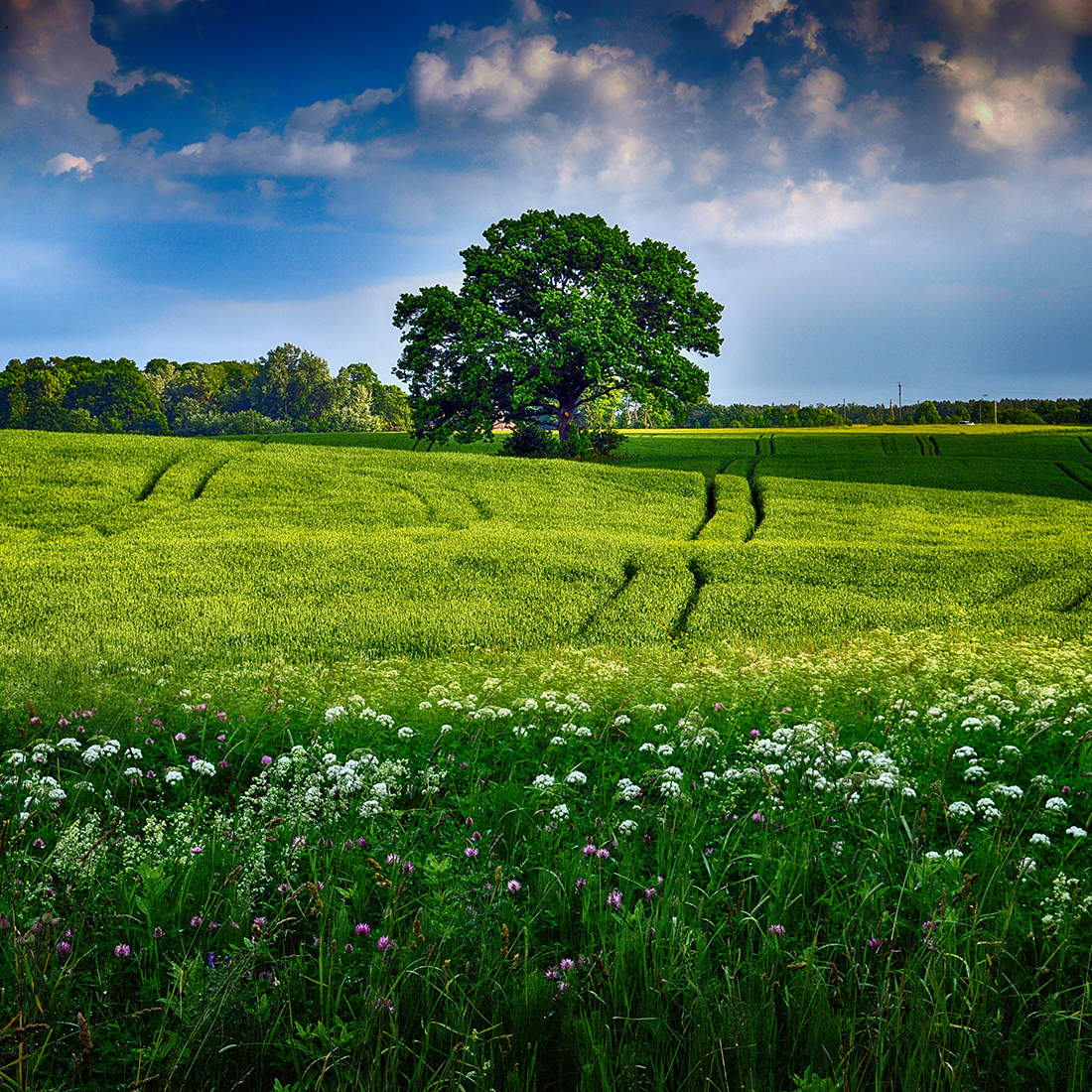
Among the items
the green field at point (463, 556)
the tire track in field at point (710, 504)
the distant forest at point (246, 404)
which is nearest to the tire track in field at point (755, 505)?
the green field at point (463, 556)

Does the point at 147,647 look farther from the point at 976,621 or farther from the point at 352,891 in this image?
the point at 976,621

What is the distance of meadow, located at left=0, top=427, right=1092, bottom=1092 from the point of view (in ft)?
8.40

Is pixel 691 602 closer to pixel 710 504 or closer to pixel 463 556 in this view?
pixel 463 556

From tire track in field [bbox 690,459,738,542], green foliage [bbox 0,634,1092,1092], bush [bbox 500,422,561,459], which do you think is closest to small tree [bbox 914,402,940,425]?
tire track in field [bbox 690,459,738,542]

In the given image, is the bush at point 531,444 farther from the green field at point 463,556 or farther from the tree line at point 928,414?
the tree line at point 928,414

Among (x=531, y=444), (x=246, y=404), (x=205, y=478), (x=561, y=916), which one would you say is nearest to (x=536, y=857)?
(x=561, y=916)

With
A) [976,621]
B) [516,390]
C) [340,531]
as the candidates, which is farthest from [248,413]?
[976,621]

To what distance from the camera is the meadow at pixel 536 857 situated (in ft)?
8.40

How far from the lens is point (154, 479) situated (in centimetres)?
2869

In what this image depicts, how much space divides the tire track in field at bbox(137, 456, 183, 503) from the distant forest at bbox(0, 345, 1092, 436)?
71.2 m

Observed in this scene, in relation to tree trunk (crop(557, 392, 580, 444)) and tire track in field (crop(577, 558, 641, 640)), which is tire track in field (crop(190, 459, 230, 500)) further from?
tree trunk (crop(557, 392, 580, 444))

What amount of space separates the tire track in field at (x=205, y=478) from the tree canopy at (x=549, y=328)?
564 inches

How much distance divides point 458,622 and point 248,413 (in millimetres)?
103239

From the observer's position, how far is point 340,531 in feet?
75.0
